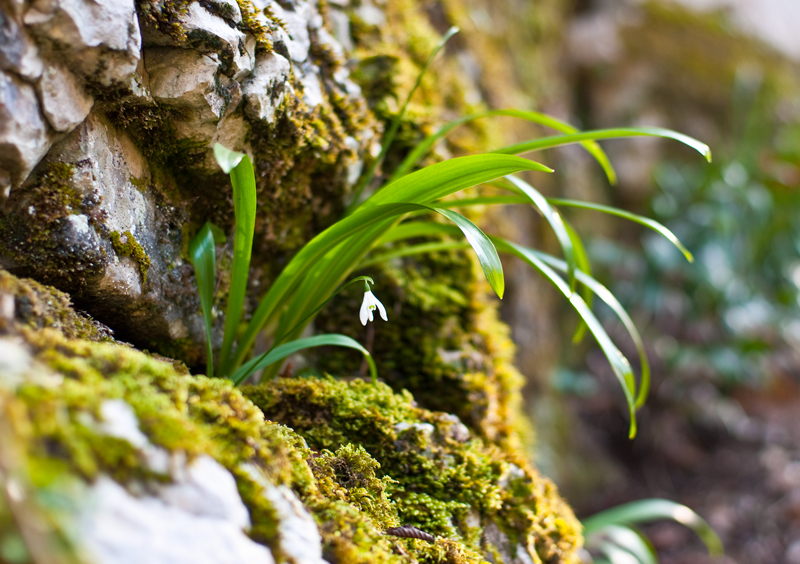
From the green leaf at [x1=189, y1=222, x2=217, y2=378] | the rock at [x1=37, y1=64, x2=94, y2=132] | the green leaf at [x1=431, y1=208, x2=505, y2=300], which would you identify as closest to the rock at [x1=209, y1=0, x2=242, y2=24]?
the rock at [x1=37, y1=64, x2=94, y2=132]

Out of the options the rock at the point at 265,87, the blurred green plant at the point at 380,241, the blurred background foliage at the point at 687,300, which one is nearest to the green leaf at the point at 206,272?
the blurred green plant at the point at 380,241

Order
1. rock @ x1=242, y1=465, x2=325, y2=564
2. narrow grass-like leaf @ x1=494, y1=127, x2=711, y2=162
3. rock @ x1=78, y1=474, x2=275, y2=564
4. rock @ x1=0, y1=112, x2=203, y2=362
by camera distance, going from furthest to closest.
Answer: narrow grass-like leaf @ x1=494, y1=127, x2=711, y2=162 < rock @ x1=0, y1=112, x2=203, y2=362 < rock @ x1=242, y1=465, x2=325, y2=564 < rock @ x1=78, y1=474, x2=275, y2=564

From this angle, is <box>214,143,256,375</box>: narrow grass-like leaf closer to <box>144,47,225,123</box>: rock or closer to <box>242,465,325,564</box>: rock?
<box>144,47,225,123</box>: rock

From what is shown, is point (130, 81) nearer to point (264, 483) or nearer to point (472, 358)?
point (264, 483)

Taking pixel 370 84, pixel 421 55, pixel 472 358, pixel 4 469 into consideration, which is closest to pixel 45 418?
pixel 4 469

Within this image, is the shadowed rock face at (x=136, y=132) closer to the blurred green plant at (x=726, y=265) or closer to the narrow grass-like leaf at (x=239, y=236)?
the narrow grass-like leaf at (x=239, y=236)

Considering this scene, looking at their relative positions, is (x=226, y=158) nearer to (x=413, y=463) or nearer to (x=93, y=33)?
(x=93, y=33)
